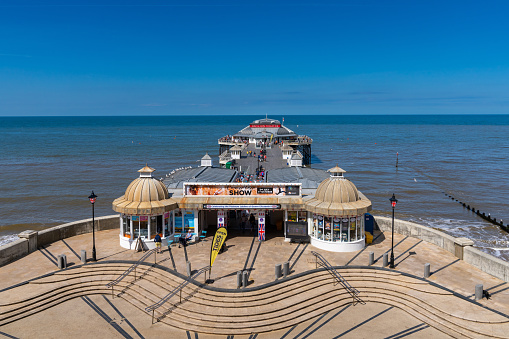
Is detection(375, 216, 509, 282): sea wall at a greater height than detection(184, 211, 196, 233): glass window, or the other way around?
detection(184, 211, 196, 233): glass window

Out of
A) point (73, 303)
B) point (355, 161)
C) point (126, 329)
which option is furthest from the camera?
point (355, 161)

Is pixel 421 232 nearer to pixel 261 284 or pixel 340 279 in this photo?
pixel 340 279

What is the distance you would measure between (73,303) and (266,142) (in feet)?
180

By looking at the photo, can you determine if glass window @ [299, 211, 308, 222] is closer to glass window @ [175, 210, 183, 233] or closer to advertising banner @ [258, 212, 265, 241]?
advertising banner @ [258, 212, 265, 241]

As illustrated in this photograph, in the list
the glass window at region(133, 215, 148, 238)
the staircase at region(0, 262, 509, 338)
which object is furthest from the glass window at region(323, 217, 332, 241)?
the glass window at region(133, 215, 148, 238)

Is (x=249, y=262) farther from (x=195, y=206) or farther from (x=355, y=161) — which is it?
(x=355, y=161)

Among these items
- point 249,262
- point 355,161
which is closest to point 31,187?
point 249,262

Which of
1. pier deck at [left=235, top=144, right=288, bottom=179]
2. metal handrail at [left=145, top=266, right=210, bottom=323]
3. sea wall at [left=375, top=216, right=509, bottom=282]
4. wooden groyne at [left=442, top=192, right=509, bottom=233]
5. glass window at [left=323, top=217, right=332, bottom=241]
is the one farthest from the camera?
pier deck at [left=235, top=144, right=288, bottom=179]

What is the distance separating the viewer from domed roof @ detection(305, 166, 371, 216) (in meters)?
23.2

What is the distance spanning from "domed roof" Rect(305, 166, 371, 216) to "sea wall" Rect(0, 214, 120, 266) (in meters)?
14.2

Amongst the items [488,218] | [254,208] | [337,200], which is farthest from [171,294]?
[488,218]

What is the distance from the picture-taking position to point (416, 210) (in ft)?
148

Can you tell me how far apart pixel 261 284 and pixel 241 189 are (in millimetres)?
7901

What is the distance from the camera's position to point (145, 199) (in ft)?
80.1
